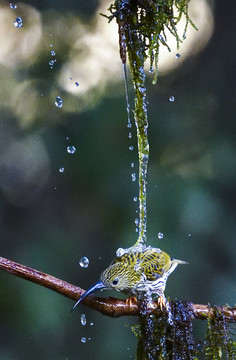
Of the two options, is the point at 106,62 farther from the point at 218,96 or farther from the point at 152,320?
the point at 152,320

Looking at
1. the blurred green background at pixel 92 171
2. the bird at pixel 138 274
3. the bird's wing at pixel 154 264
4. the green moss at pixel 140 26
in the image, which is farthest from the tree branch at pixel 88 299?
the blurred green background at pixel 92 171

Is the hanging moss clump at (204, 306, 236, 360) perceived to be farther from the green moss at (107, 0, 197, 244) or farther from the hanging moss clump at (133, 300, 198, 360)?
the green moss at (107, 0, 197, 244)

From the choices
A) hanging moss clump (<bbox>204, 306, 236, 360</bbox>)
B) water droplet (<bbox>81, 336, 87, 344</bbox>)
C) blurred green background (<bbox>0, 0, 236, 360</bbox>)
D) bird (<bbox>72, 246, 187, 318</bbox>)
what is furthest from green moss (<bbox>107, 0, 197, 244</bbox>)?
water droplet (<bbox>81, 336, 87, 344</bbox>)

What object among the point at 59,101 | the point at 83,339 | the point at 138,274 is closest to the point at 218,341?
the point at 138,274

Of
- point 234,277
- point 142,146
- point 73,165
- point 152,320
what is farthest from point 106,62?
point 152,320

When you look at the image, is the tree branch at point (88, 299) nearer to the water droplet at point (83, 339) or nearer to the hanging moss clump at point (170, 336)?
the hanging moss clump at point (170, 336)
